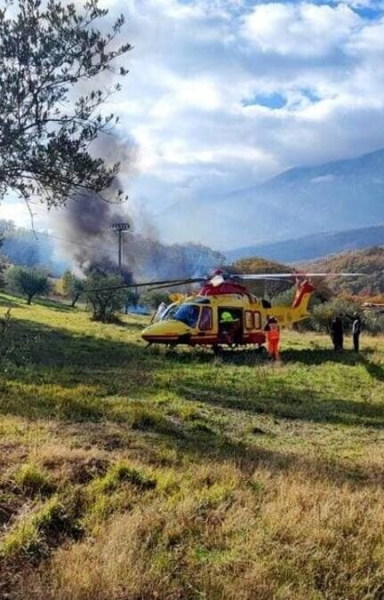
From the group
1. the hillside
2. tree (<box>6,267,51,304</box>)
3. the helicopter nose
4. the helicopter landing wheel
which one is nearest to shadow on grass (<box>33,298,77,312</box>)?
tree (<box>6,267,51,304</box>)

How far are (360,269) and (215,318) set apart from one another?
153923mm

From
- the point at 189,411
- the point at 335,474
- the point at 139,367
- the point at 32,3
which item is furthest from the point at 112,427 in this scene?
the point at 139,367

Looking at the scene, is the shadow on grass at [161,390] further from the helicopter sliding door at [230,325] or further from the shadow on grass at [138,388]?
the helicopter sliding door at [230,325]

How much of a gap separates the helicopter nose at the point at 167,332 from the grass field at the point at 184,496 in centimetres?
743

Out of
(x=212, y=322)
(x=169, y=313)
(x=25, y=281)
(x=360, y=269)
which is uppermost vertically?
(x=360, y=269)

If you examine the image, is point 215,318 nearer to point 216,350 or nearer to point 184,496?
point 216,350

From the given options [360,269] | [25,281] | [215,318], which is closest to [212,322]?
[215,318]

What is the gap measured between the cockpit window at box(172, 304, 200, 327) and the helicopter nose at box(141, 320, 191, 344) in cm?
18

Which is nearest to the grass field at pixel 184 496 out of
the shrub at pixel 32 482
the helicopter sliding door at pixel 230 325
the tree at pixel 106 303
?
the shrub at pixel 32 482

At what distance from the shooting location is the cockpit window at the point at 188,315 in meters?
20.3

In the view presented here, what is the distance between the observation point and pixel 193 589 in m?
4.07

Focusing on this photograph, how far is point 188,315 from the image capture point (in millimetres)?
20359

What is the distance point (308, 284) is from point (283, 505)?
64.3ft

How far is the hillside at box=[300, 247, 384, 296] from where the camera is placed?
138575 millimetres
